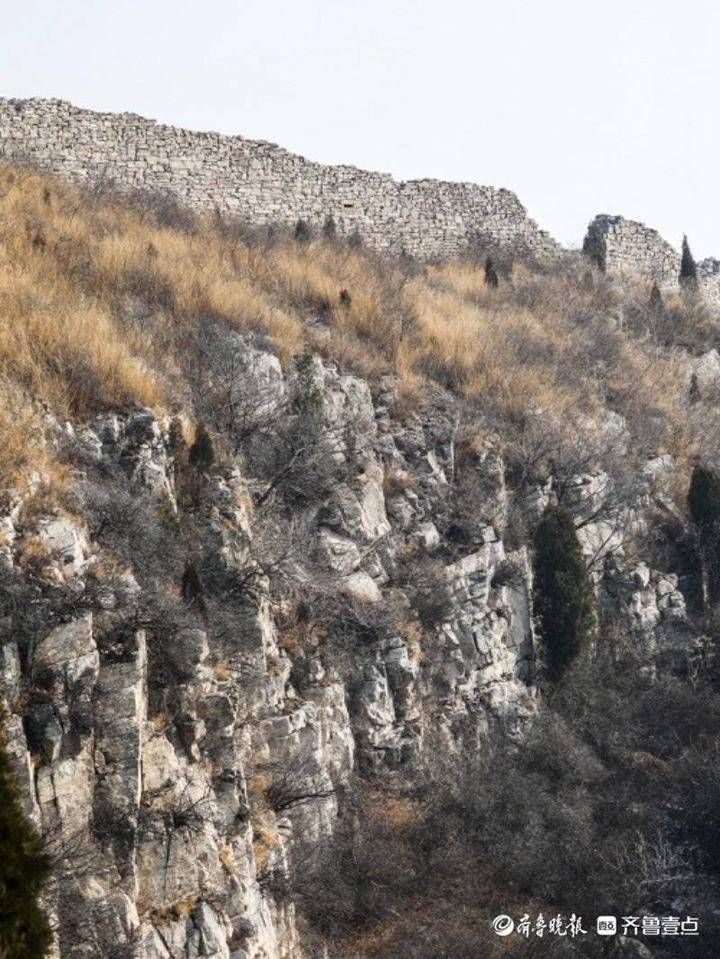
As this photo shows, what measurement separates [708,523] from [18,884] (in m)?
14.8

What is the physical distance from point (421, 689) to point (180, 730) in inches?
191

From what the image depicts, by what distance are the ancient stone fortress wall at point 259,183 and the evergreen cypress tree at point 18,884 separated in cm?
1638

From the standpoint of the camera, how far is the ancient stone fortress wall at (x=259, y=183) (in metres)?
19.9

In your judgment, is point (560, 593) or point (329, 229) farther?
point (329, 229)

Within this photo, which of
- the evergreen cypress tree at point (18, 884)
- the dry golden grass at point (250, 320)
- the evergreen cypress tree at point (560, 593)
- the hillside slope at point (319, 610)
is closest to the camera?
the evergreen cypress tree at point (18, 884)

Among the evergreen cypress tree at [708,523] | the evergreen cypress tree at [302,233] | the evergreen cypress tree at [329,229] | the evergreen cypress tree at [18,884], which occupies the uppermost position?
the evergreen cypress tree at [329,229]

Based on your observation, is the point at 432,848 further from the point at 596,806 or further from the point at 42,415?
the point at 42,415

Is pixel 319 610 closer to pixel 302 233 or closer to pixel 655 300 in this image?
pixel 302 233

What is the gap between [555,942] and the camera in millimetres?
10945

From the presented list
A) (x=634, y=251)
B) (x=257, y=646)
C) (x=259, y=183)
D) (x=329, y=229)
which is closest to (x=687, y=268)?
(x=634, y=251)

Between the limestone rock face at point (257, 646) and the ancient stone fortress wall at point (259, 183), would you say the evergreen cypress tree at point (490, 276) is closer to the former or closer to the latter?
the ancient stone fortress wall at point (259, 183)

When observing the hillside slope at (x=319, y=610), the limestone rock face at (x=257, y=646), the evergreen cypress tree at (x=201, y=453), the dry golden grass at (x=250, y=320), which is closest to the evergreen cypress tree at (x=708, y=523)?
the hillside slope at (x=319, y=610)

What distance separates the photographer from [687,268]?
2850 cm

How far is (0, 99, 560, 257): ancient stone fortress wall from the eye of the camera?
19859mm
